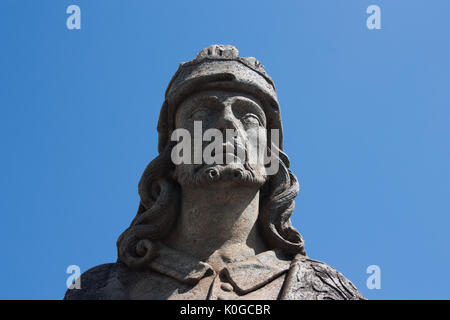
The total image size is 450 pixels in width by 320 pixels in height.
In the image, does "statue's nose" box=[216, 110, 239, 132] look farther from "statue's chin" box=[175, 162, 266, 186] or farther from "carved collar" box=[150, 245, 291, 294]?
"carved collar" box=[150, 245, 291, 294]

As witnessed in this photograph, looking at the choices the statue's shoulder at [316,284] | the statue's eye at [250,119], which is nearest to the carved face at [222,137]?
the statue's eye at [250,119]

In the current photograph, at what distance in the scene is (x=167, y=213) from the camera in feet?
24.4

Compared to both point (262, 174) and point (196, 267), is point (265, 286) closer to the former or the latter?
point (196, 267)

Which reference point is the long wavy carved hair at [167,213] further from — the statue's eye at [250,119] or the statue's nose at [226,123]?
the statue's nose at [226,123]

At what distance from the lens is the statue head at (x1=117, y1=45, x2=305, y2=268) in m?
7.20

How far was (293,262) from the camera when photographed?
6.97 meters

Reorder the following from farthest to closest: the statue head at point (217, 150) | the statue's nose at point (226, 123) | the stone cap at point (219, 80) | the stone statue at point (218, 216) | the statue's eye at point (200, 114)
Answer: the stone cap at point (219, 80), the statue's eye at point (200, 114), the statue's nose at point (226, 123), the statue head at point (217, 150), the stone statue at point (218, 216)

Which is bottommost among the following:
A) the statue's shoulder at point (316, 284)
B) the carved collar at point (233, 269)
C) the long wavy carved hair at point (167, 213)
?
the statue's shoulder at point (316, 284)

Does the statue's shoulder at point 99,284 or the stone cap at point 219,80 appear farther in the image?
the stone cap at point 219,80

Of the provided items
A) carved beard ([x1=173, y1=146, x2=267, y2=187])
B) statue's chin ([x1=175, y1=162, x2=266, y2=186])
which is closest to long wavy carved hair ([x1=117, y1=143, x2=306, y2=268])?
carved beard ([x1=173, y1=146, x2=267, y2=187])

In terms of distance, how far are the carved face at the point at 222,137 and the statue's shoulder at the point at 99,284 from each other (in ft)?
3.67

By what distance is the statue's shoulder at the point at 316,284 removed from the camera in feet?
21.4

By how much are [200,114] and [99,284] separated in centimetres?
204
